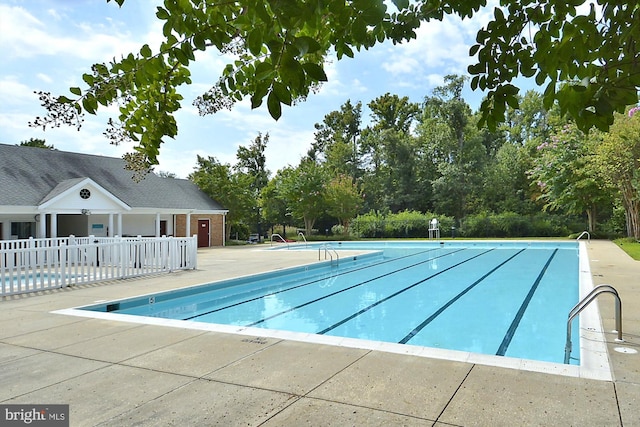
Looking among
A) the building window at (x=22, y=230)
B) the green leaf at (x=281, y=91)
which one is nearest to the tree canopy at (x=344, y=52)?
the green leaf at (x=281, y=91)

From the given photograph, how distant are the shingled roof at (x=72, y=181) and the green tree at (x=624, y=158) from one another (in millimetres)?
20712

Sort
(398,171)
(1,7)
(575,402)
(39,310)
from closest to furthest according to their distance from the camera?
(1,7) < (575,402) < (39,310) < (398,171)

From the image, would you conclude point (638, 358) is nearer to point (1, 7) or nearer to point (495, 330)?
point (495, 330)

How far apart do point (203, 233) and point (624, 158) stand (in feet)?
72.1

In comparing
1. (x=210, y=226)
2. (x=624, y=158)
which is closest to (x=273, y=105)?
(x=624, y=158)

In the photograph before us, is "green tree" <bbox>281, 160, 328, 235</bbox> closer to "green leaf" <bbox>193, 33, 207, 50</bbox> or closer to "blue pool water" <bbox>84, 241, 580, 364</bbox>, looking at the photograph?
"blue pool water" <bbox>84, 241, 580, 364</bbox>

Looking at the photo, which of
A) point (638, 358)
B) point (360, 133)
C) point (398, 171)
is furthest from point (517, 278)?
point (360, 133)

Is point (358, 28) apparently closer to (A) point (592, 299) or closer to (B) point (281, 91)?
(B) point (281, 91)

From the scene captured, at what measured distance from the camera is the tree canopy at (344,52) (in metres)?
1.45

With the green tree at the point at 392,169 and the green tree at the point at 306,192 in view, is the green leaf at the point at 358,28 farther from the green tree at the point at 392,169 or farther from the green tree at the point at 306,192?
the green tree at the point at 392,169

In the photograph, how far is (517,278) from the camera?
12.8 metres

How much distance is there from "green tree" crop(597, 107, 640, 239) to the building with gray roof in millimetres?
20526

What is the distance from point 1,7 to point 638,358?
5.53 meters

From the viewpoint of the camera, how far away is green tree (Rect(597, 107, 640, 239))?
1948 cm
